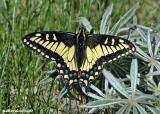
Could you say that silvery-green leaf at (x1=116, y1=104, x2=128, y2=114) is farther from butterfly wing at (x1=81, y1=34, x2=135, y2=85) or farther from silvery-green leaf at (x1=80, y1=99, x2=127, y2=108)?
butterfly wing at (x1=81, y1=34, x2=135, y2=85)

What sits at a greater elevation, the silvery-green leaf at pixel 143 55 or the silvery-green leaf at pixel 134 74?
the silvery-green leaf at pixel 143 55

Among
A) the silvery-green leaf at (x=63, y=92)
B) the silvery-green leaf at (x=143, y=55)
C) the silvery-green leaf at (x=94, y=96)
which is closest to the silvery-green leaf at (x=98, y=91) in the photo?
the silvery-green leaf at (x=94, y=96)

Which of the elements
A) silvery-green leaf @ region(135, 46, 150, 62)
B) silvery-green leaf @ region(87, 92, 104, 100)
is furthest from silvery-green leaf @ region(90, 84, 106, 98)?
silvery-green leaf @ region(135, 46, 150, 62)

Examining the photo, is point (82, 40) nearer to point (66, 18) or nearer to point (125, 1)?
point (66, 18)

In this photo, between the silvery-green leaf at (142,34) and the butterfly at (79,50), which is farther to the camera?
the silvery-green leaf at (142,34)

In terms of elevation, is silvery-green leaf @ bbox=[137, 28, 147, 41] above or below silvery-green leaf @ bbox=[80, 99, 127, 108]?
above

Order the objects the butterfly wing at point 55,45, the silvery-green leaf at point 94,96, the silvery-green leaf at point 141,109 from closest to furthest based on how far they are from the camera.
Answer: the silvery-green leaf at point 141,109 < the silvery-green leaf at point 94,96 < the butterfly wing at point 55,45

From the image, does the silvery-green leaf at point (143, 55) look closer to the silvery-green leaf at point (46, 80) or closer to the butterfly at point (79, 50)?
the butterfly at point (79, 50)

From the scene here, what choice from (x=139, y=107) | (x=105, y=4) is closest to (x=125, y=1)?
(x=105, y=4)
